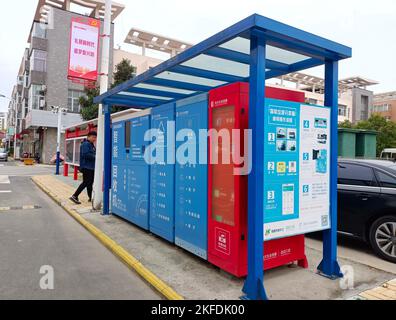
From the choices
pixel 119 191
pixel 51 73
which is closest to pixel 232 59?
pixel 119 191

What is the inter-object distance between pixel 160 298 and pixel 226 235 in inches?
42.6

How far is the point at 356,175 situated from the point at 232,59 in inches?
124

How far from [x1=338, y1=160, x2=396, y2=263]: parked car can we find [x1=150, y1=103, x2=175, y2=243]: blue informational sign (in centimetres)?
302

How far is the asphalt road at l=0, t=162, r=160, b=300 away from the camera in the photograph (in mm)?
3801

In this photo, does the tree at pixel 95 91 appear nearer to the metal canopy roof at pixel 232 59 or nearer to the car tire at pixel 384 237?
the metal canopy roof at pixel 232 59

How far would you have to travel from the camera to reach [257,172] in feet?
11.4

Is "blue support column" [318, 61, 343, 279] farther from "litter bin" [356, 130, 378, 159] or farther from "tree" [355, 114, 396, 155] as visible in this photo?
"tree" [355, 114, 396, 155]

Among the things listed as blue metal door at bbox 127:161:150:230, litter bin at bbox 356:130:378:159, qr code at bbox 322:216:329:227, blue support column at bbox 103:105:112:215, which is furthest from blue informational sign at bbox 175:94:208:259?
litter bin at bbox 356:130:378:159

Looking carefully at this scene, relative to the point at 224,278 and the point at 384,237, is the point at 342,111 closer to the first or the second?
the point at 384,237

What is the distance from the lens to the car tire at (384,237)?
4.89m

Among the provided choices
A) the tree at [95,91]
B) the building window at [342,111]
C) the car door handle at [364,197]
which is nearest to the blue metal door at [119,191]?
the car door handle at [364,197]

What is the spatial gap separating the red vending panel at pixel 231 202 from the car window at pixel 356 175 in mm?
1886
